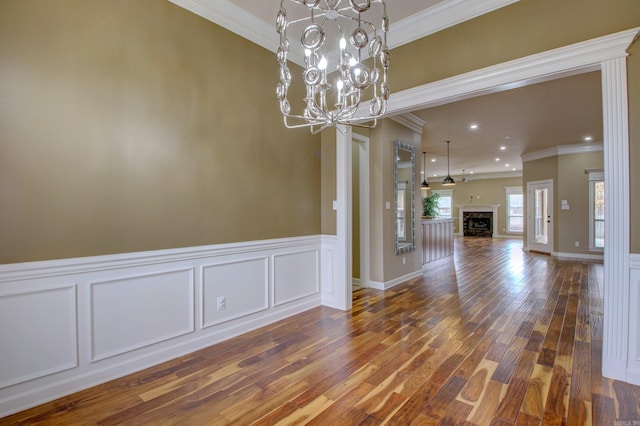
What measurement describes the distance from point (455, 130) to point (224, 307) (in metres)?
5.78

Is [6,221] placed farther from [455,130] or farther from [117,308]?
[455,130]

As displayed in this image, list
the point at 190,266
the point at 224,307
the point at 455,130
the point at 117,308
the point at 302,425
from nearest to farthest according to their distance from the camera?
the point at 302,425 < the point at 117,308 < the point at 190,266 < the point at 224,307 < the point at 455,130

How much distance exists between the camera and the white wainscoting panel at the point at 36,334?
1.83 meters

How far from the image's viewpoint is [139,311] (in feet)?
7.66

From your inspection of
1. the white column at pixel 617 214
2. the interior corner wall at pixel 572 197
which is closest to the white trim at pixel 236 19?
the white column at pixel 617 214

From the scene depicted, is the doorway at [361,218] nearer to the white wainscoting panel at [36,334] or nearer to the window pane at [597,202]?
the white wainscoting panel at [36,334]

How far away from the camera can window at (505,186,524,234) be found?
506 inches

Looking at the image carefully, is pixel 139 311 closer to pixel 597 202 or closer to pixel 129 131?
pixel 129 131

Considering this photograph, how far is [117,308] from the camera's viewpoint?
2.22m

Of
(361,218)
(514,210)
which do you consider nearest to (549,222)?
(514,210)

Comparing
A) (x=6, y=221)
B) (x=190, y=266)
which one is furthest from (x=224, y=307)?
(x=6, y=221)

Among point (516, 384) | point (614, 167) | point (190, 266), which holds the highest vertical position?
Result: point (614, 167)

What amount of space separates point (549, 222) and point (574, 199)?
2.85ft

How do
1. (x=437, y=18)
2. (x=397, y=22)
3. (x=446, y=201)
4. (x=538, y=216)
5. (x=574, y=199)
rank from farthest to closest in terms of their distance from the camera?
1. (x=446, y=201)
2. (x=538, y=216)
3. (x=574, y=199)
4. (x=397, y=22)
5. (x=437, y=18)
